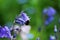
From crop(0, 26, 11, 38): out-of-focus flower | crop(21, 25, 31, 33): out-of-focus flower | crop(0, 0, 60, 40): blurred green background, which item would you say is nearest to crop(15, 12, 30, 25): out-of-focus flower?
crop(0, 26, 11, 38): out-of-focus flower

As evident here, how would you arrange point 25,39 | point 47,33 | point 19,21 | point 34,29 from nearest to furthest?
1. point 19,21
2. point 25,39
3. point 47,33
4. point 34,29

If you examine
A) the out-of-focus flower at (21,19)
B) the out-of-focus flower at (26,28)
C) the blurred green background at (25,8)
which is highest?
the blurred green background at (25,8)

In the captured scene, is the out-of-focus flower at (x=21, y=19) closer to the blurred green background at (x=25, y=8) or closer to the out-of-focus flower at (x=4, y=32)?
the out-of-focus flower at (x=4, y=32)

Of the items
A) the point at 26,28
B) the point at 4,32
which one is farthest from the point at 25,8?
the point at 4,32

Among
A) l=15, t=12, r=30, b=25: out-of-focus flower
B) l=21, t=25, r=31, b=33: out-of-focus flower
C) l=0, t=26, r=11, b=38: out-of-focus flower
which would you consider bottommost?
l=0, t=26, r=11, b=38: out-of-focus flower

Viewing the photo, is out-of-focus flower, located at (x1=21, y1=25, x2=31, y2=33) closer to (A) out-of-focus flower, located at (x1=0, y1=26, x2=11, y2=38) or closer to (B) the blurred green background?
(A) out-of-focus flower, located at (x1=0, y1=26, x2=11, y2=38)

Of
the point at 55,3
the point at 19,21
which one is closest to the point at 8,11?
the point at 55,3

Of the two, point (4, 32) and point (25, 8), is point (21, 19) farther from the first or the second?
point (25, 8)

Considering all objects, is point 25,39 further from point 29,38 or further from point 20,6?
point 20,6

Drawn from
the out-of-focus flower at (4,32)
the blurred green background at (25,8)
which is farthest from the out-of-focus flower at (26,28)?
the blurred green background at (25,8)

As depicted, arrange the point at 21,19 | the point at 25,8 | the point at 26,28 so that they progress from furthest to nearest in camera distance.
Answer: the point at 25,8, the point at 26,28, the point at 21,19

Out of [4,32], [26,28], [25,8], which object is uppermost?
[25,8]
